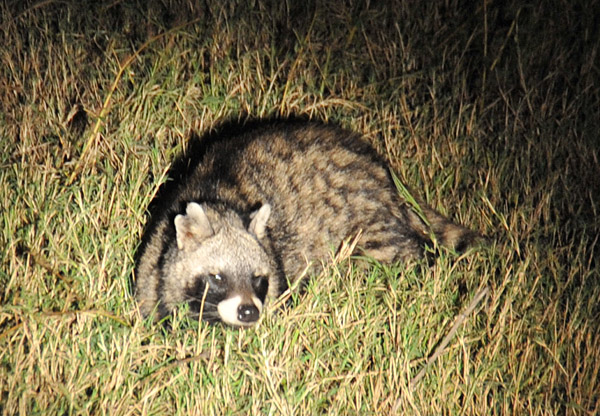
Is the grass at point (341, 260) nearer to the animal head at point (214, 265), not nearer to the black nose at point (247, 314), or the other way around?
the black nose at point (247, 314)

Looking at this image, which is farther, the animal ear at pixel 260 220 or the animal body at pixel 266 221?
the animal ear at pixel 260 220

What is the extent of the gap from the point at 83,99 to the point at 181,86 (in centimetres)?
74

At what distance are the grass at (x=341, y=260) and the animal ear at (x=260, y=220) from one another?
0.49 metres

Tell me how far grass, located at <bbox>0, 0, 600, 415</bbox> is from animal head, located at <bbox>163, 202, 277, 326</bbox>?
193 millimetres

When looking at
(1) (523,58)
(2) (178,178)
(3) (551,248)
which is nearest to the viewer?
(3) (551,248)

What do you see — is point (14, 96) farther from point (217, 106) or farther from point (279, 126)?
point (279, 126)

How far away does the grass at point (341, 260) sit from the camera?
157 inches

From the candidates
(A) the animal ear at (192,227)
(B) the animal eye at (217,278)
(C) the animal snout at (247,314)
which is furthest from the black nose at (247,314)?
(A) the animal ear at (192,227)

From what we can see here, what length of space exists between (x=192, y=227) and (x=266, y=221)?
19.1 inches

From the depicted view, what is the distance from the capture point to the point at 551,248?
5086 millimetres

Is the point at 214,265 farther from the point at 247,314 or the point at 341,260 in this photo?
the point at 341,260

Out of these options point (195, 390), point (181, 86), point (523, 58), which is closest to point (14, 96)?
point (181, 86)

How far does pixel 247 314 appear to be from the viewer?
14.5ft

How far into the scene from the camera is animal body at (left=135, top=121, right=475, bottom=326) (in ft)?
15.3
